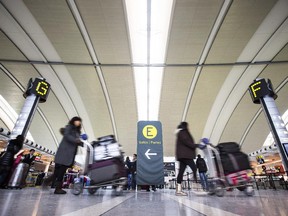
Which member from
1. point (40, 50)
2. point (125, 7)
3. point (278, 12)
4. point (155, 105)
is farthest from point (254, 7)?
point (40, 50)

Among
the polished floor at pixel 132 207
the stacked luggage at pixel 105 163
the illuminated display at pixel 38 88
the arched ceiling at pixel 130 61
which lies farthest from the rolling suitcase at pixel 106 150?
the arched ceiling at pixel 130 61

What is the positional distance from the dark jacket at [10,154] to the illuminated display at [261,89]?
8.25m

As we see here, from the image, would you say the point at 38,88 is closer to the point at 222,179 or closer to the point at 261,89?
the point at 222,179

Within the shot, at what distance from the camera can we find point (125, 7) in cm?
1055

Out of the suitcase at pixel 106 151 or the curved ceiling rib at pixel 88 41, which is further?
the curved ceiling rib at pixel 88 41

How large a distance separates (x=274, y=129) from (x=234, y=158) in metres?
2.97

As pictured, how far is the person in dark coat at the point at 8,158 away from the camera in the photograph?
4.95 meters

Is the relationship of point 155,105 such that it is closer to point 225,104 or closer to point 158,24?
point 225,104

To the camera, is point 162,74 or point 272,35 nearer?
point 272,35

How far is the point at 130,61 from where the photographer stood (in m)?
14.2

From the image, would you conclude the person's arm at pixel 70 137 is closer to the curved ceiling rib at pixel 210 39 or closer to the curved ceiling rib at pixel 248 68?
the curved ceiling rib at pixel 210 39

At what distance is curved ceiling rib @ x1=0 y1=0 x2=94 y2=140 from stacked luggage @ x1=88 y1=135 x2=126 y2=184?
1084cm

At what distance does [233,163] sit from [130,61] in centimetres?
1182

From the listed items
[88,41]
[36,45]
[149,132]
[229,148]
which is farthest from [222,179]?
[36,45]
